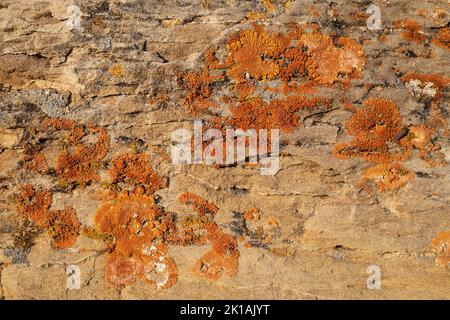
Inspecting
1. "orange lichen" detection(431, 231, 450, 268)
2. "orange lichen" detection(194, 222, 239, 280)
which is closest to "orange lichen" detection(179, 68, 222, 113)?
"orange lichen" detection(194, 222, 239, 280)

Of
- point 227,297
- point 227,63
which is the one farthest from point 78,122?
point 227,297

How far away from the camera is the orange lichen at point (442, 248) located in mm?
4336

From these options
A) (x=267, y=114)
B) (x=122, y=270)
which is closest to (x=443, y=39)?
(x=267, y=114)

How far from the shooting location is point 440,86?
14.5 feet

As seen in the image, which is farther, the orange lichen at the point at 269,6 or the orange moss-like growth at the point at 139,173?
the orange lichen at the point at 269,6

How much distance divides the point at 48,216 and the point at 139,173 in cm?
92

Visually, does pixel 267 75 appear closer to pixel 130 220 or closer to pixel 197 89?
pixel 197 89

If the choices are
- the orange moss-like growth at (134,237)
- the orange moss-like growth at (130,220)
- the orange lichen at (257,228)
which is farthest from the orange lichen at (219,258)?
the orange moss-like growth at (130,220)

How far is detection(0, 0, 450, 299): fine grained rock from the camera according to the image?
4.33m

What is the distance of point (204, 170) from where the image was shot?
442cm

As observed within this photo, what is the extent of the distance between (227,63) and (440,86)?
2056 mm

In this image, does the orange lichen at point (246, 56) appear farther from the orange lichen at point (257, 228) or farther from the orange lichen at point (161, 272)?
the orange lichen at point (161, 272)

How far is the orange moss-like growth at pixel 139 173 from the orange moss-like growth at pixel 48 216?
585mm

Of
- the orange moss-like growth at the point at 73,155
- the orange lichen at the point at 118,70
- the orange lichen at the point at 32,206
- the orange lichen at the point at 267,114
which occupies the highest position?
the orange lichen at the point at 118,70
